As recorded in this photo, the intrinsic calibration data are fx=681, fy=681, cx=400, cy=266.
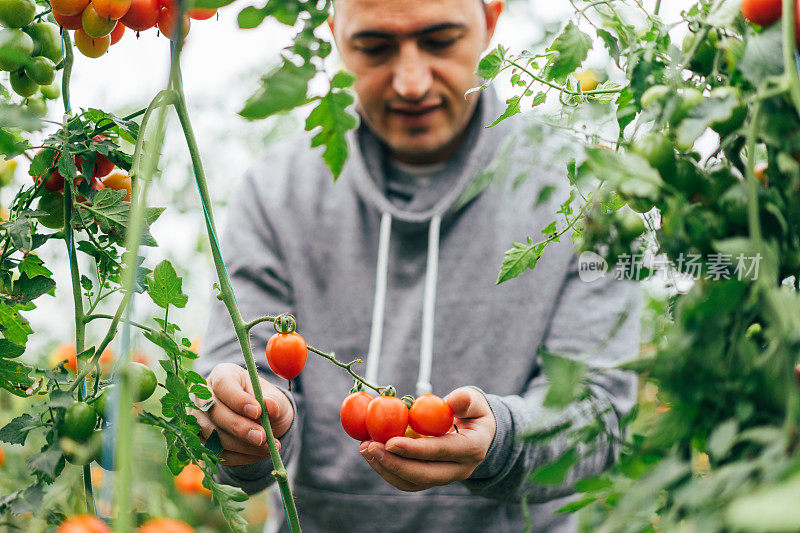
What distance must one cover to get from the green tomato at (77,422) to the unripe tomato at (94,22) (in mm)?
289

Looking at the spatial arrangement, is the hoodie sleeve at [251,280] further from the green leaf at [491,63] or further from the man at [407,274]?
the green leaf at [491,63]

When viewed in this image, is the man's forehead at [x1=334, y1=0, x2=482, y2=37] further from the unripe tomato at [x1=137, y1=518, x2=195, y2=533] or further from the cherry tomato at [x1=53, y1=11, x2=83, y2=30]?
the unripe tomato at [x1=137, y1=518, x2=195, y2=533]

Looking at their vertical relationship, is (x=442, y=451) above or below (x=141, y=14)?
below

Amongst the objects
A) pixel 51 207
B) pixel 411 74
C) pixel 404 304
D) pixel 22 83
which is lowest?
pixel 404 304

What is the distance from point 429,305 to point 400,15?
54 cm

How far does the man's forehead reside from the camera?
1.08m

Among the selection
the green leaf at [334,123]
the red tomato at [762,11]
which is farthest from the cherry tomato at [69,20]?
the red tomato at [762,11]

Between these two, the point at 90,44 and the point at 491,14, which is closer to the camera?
the point at 90,44

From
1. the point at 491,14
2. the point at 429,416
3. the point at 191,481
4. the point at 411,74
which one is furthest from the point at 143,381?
the point at 191,481

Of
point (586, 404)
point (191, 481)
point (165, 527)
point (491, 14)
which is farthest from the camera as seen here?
point (191, 481)

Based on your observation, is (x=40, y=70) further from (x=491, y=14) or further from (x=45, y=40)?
(x=491, y=14)

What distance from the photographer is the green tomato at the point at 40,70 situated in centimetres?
56

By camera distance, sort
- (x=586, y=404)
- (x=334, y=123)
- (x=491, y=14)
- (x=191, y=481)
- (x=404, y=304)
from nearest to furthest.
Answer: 1. (x=334, y=123)
2. (x=586, y=404)
3. (x=491, y=14)
4. (x=404, y=304)
5. (x=191, y=481)

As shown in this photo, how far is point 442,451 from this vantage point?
2.25ft
